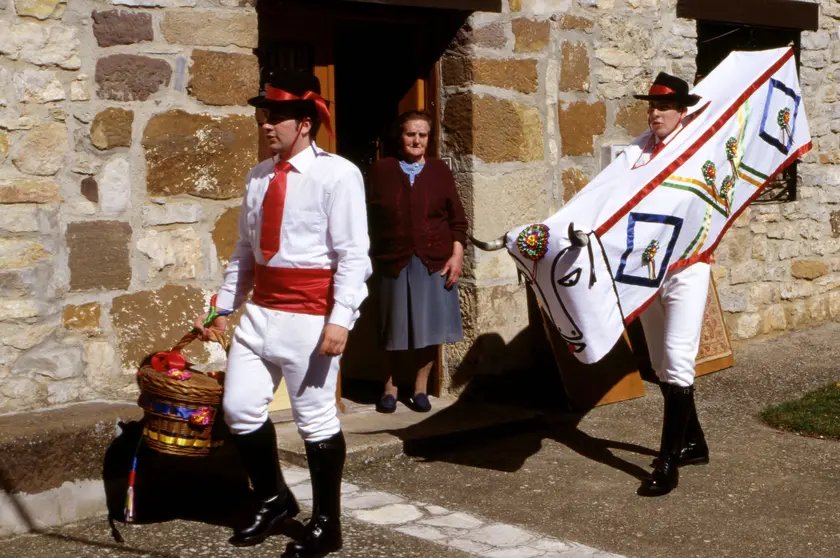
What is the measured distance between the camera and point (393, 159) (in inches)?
241

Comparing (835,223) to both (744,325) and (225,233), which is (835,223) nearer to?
(744,325)

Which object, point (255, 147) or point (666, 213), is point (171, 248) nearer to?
point (255, 147)

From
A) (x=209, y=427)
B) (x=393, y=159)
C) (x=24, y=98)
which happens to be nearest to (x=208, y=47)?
(x=24, y=98)

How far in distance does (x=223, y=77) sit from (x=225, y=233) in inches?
27.1

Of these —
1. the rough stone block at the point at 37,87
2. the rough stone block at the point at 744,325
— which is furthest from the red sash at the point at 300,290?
the rough stone block at the point at 744,325

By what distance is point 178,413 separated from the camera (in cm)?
414

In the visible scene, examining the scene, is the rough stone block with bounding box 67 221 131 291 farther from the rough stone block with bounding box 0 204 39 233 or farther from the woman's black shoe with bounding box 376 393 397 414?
the woman's black shoe with bounding box 376 393 397 414

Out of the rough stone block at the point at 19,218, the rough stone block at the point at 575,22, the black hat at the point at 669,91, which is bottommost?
the rough stone block at the point at 19,218

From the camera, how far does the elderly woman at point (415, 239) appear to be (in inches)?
238

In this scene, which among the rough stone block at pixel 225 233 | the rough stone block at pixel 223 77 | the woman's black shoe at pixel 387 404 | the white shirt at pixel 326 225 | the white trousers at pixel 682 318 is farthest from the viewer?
the woman's black shoe at pixel 387 404

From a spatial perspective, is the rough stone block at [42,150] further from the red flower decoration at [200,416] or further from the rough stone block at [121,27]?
the red flower decoration at [200,416]

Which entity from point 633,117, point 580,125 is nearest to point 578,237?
point 580,125

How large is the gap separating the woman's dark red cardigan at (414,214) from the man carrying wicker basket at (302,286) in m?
1.90

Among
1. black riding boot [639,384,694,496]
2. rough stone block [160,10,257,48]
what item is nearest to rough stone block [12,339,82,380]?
rough stone block [160,10,257,48]
